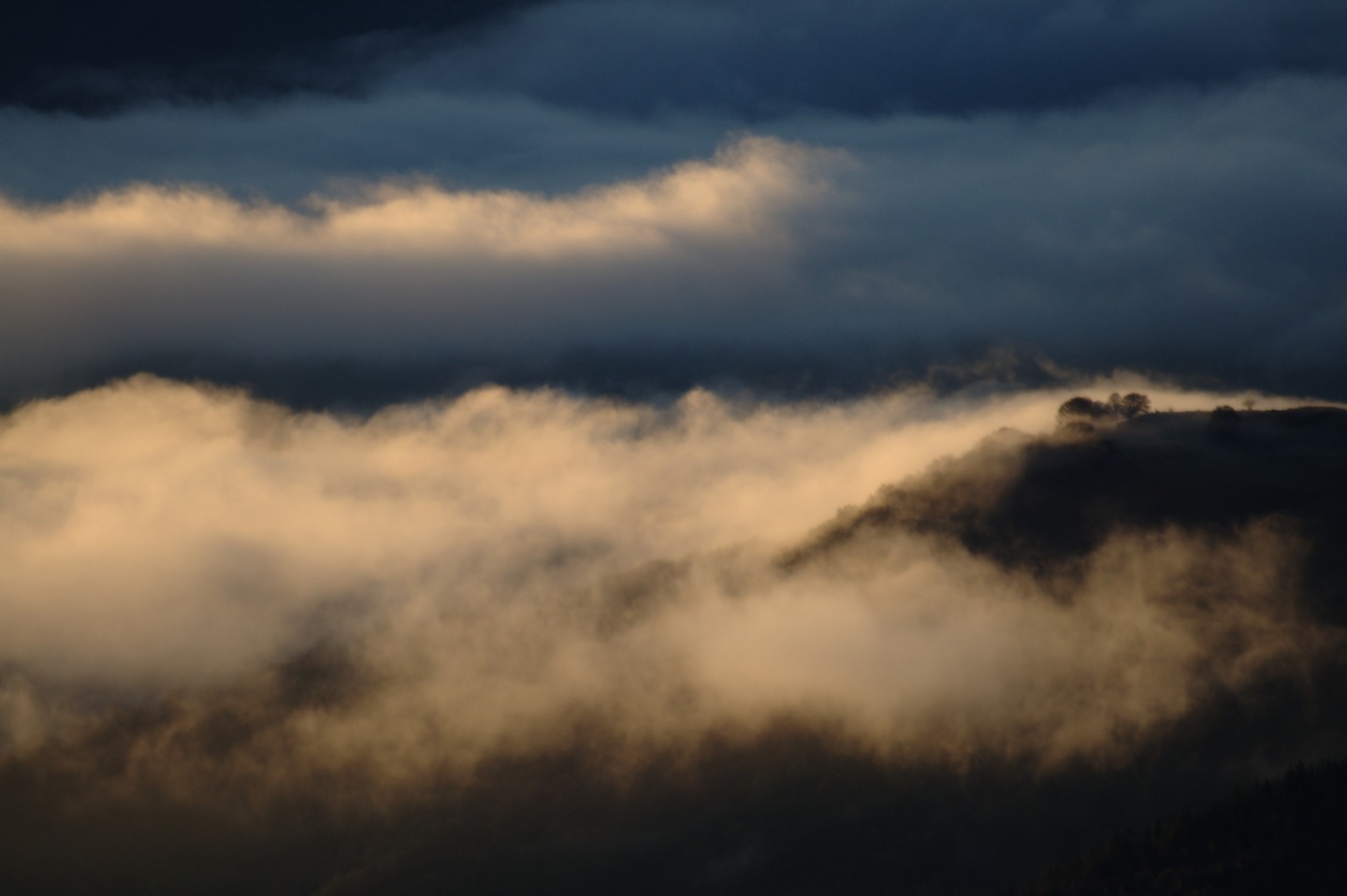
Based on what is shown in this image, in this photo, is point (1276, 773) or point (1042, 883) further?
point (1276, 773)

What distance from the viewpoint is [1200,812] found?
18000 cm

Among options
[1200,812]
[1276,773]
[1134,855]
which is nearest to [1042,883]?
[1134,855]

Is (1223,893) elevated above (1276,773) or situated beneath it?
situated beneath

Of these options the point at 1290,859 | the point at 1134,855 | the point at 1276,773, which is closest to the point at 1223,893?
the point at 1290,859

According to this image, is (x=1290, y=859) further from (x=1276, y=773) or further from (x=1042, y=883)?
(x=1276, y=773)

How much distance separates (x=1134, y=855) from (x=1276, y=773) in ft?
135

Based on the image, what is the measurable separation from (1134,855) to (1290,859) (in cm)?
3066

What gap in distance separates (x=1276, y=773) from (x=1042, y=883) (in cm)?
5562

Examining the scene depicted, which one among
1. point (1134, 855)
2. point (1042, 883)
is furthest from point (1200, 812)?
point (1042, 883)

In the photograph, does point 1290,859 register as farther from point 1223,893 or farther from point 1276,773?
point 1276,773

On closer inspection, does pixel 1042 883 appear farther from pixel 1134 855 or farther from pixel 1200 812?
pixel 1200 812

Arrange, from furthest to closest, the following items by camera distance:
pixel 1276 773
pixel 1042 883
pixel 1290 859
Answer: pixel 1276 773 → pixel 1042 883 → pixel 1290 859

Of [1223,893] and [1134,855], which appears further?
[1134,855]

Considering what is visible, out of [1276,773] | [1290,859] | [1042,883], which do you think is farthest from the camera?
[1276,773]
